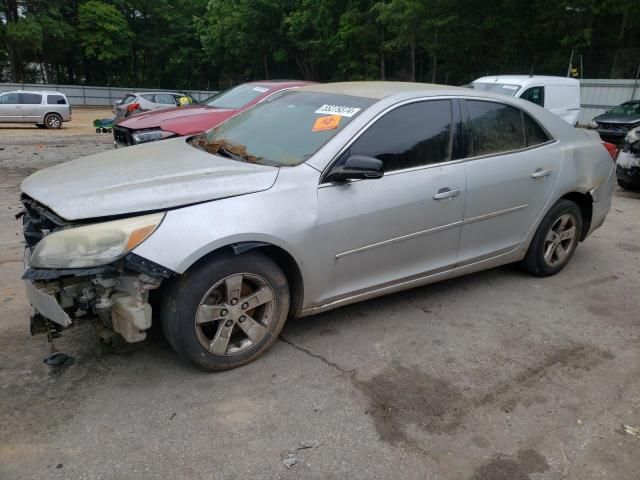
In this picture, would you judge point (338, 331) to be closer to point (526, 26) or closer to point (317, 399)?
point (317, 399)

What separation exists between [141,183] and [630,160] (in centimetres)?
812

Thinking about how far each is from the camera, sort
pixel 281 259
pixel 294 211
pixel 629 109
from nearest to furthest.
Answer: pixel 294 211
pixel 281 259
pixel 629 109

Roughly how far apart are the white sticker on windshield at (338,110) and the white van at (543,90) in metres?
10.1

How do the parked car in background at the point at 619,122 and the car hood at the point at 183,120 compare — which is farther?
the parked car in background at the point at 619,122

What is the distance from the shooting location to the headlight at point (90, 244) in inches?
109

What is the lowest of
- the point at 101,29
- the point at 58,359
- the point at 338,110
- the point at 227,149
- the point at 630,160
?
the point at 58,359

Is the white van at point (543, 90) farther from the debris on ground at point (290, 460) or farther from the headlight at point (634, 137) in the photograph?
the debris on ground at point (290, 460)

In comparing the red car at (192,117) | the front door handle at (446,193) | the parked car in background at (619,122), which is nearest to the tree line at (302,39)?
the parked car in background at (619,122)

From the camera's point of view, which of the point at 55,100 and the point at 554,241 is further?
the point at 55,100

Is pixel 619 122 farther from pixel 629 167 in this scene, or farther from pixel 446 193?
pixel 446 193

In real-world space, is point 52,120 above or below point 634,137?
below

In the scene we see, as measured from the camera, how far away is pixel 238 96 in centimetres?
913

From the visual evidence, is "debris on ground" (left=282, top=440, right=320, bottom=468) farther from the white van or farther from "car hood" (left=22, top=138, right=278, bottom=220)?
the white van

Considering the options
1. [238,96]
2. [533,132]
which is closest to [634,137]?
[533,132]
